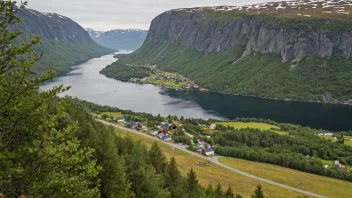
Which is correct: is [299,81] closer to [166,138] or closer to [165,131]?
[165,131]

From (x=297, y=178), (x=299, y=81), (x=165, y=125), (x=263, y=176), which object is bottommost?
(x=297, y=178)

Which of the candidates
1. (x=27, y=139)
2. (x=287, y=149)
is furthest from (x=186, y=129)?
(x=27, y=139)

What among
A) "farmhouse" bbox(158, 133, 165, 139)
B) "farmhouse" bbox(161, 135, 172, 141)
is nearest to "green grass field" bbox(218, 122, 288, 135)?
"farmhouse" bbox(161, 135, 172, 141)

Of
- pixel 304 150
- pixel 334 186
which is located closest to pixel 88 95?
pixel 304 150

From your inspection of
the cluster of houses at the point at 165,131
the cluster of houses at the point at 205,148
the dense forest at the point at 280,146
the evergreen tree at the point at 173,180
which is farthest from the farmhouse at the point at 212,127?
the evergreen tree at the point at 173,180

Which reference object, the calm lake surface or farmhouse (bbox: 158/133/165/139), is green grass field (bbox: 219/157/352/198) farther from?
the calm lake surface

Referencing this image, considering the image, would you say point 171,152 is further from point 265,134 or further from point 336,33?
point 336,33

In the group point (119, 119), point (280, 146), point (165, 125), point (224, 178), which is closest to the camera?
point (224, 178)
